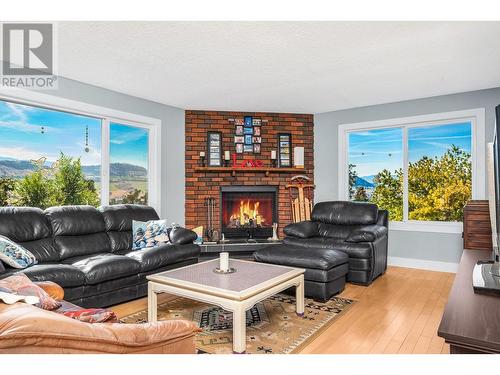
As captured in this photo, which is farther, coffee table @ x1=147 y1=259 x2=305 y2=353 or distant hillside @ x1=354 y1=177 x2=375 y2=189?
distant hillside @ x1=354 y1=177 x2=375 y2=189

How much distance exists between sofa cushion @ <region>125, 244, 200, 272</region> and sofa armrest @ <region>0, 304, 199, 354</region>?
2.41 meters

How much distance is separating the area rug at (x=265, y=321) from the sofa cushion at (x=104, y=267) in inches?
15.6

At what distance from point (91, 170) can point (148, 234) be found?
1272 mm

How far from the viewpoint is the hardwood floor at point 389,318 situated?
2.29 m

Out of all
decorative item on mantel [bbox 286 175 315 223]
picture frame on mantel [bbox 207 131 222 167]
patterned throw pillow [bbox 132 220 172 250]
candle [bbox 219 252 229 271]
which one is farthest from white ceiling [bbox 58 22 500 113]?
candle [bbox 219 252 229 271]

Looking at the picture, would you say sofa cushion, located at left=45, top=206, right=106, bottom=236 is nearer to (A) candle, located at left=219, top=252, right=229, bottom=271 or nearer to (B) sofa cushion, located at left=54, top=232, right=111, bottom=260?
(B) sofa cushion, located at left=54, top=232, right=111, bottom=260

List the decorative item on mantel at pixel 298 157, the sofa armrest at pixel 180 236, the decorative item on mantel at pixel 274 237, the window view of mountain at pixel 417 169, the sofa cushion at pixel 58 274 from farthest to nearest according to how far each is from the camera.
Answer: the decorative item on mantel at pixel 298 157 < the decorative item on mantel at pixel 274 237 < the window view of mountain at pixel 417 169 < the sofa armrest at pixel 180 236 < the sofa cushion at pixel 58 274

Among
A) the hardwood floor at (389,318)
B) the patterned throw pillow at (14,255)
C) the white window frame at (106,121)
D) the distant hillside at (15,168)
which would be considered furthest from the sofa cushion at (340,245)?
the distant hillside at (15,168)

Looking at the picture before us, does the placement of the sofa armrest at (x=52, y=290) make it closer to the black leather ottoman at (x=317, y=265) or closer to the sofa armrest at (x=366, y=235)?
the black leather ottoman at (x=317, y=265)

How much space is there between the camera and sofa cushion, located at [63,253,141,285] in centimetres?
284

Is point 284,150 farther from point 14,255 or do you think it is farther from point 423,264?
point 14,255

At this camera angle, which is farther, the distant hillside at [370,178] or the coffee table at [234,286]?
the distant hillside at [370,178]

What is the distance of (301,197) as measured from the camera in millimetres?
5473
